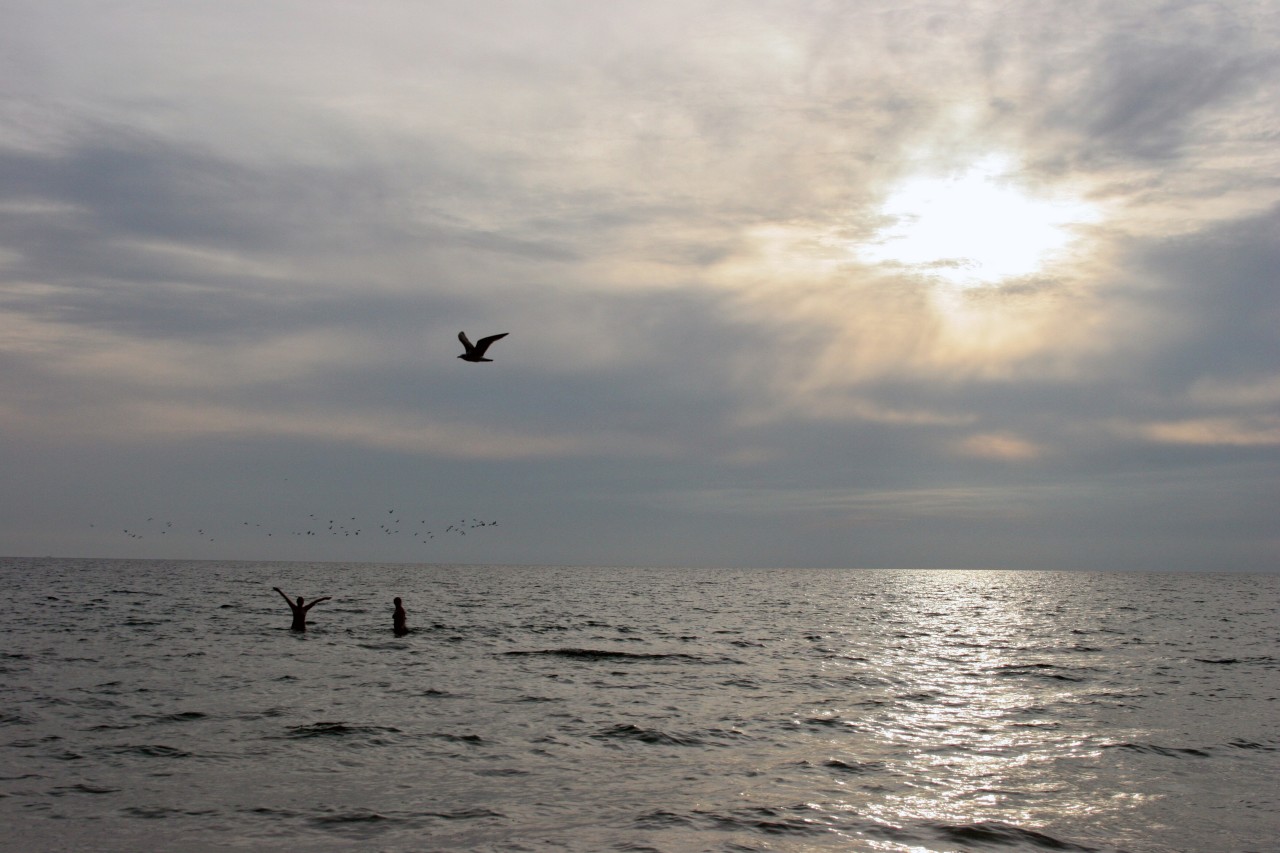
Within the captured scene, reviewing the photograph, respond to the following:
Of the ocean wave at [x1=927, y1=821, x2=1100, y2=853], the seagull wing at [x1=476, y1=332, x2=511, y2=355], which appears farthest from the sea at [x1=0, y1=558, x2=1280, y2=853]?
the seagull wing at [x1=476, y1=332, x2=511, y2=355]

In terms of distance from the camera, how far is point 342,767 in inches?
701

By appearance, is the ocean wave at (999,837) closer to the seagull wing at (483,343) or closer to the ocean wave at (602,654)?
the seagull wing at (483,343)

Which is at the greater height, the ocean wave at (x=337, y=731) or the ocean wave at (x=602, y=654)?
the ocean wave at (x=337, y=731)

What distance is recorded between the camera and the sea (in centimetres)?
1441

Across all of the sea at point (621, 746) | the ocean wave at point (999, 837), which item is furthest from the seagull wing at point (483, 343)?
the ocean wave at point (999, 837)

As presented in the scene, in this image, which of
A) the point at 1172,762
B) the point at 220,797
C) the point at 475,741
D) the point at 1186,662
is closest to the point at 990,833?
the point at 1172,762

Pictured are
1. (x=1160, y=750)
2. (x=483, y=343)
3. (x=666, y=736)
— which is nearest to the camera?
(x=1160, y=750)

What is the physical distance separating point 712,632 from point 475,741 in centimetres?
3144

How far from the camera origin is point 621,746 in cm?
2002

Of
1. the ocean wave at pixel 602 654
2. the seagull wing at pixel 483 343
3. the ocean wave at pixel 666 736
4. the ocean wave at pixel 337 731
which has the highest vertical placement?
the seagull wing at pixel 483 343

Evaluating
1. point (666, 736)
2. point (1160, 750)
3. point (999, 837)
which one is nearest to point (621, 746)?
point (666, 736)

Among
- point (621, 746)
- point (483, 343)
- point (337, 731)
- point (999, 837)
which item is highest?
point (483, 343)

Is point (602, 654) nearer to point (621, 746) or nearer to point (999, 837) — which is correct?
point (621, 746)

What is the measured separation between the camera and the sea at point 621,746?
14406mm
